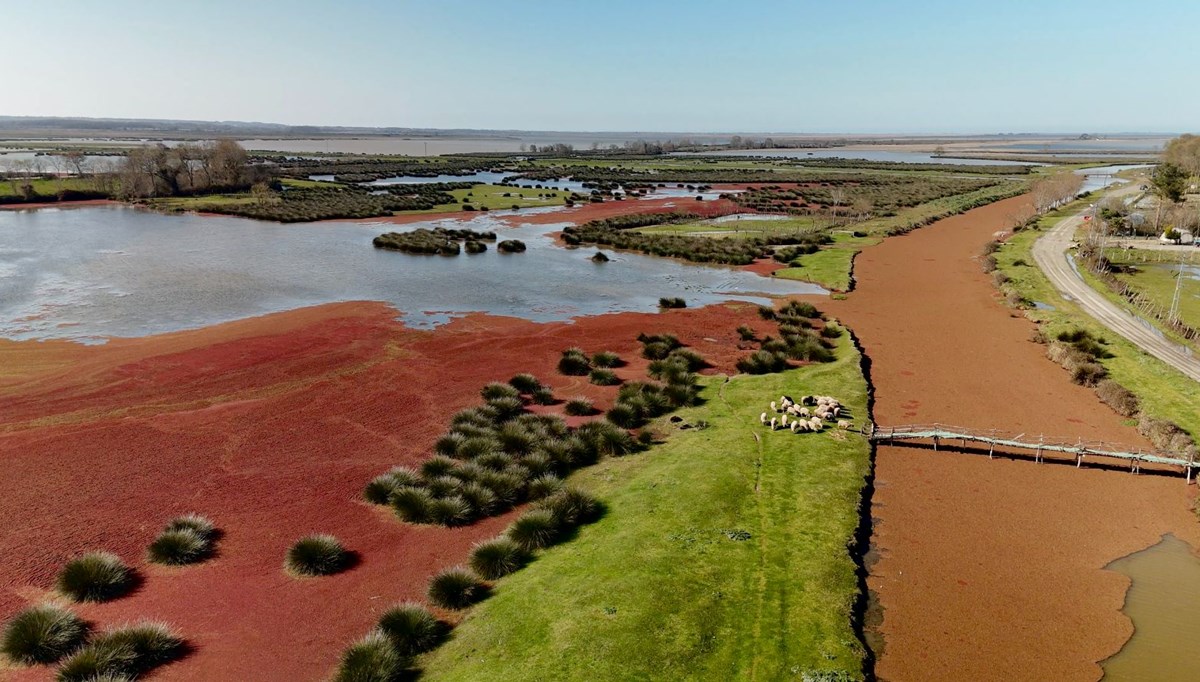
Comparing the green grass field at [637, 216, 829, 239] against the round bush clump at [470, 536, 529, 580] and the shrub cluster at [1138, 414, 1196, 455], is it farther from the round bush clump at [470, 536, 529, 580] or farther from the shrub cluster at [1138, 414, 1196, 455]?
the round bush clump at [470, 536, 529, 580]

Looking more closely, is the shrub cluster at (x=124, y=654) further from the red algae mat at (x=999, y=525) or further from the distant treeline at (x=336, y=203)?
the distant treeline at (x=336, y=203)

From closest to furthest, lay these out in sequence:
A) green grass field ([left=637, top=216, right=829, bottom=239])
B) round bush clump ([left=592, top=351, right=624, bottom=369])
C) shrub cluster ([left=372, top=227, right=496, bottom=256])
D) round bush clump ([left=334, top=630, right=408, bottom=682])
→ round bush clump ([left=334, top=630, right=408, bottom=682]), round bush clump ([left=592, top=351, right=624, bottom=369]), shrub cluster ([left=372, top=227, right=496, bottom=256]), green grass field ([left=637, top=216, right=829, bottom=239])

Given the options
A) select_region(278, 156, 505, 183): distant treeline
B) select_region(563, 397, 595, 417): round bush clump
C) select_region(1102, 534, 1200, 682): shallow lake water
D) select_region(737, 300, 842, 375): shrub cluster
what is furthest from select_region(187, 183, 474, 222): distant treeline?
select_region(1102, 534, 1200, 682): shallow lake water

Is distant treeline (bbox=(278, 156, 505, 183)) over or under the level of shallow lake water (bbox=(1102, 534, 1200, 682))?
over

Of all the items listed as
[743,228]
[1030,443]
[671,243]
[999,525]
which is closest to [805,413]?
[1030,443]

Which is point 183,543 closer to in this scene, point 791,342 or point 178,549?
point 178,549
